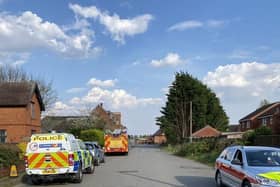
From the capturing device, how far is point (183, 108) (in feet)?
250

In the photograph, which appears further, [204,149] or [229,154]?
[204,149]

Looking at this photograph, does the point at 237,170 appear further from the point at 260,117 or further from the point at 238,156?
the point at 260,117

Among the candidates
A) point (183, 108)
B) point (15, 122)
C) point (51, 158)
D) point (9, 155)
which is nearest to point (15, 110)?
point (15, 122)

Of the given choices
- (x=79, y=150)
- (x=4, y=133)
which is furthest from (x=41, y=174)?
(x=4, y=133)

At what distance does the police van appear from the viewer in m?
16.9

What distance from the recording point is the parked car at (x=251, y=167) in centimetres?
1091

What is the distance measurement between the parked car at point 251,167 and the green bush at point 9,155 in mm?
9485

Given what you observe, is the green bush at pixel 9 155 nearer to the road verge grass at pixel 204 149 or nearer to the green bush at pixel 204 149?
the green bush at pixel 204 149

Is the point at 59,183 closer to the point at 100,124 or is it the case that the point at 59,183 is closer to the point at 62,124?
the point at 100,124

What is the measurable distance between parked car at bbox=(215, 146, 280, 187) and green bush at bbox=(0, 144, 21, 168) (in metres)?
9.49

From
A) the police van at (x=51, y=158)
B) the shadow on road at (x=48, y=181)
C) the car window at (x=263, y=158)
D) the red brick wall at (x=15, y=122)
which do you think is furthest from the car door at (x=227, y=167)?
the red brick wall at (x=15, y=122)

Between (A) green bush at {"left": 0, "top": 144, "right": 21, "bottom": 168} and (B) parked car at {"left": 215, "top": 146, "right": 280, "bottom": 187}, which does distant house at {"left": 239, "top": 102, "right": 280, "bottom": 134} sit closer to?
(A) green bush at {"left": 0, "top": 144, "right": 21, "bottom": 168}

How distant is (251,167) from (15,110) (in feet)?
103

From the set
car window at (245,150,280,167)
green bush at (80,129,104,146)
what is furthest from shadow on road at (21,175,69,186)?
green bush at (80,129,104,146)
